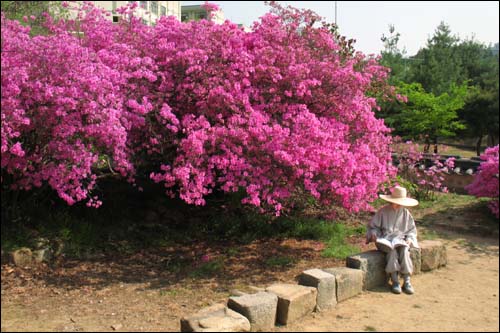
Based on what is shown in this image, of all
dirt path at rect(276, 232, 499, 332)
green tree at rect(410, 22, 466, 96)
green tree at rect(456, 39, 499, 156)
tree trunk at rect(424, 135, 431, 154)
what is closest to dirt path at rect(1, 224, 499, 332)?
dirt path at rect(276, 232, 499, 332)

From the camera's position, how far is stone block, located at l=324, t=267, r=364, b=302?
15.9ft

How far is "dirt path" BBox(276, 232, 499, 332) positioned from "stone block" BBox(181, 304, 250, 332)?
1.68 feet

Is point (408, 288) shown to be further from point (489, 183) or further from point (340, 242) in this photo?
point (489, 183)

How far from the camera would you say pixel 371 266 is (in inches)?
207

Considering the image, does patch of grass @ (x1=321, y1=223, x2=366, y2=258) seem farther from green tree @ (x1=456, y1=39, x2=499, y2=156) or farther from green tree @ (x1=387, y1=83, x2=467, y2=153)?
green tree @ (x1=456, y1=39, x2=499, y2=156)

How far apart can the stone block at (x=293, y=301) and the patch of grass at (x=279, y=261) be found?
1.44 meters

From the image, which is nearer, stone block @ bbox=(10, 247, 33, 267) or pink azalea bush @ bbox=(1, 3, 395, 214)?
pink azalea bush @ bbox=(1, 3, 395, 214)

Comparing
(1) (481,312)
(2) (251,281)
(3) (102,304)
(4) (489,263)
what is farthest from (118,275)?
(4) (489,263)

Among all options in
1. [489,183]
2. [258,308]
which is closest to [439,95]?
[489,183]

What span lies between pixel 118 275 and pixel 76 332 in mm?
1653

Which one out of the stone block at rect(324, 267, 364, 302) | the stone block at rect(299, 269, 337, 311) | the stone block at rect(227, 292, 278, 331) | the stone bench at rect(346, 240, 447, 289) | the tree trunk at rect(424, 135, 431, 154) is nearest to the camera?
the stone block at rect(227, 292, 278, 331)

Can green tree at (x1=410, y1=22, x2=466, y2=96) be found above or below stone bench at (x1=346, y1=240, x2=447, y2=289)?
above

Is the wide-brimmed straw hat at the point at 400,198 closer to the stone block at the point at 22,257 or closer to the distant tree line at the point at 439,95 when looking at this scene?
the stone block at the point at 22,257

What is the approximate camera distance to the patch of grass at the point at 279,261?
6016 millimetres
